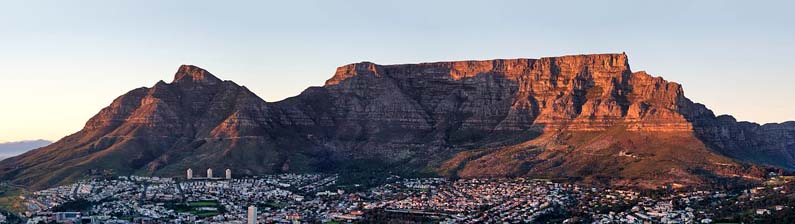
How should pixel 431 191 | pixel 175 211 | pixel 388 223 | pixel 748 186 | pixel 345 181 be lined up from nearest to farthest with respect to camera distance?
pixel 388 223 → pixel 175 211 → pixel 748 186 → pixel 431 191 → pixel 345 181

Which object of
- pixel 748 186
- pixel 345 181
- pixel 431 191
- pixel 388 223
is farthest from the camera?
pixel 345 181

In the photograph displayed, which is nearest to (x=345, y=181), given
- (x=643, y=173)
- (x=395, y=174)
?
(x=395, y=174)

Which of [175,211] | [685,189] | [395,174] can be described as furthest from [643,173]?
[175,211]

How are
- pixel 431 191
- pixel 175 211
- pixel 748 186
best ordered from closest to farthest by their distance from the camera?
pixel 175 211 → pixel 748 186 → pixel 431 191

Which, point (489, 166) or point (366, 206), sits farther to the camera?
point (489, 166)

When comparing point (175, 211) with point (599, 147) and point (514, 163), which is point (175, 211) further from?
point (599, 147)

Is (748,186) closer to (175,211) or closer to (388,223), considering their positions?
(388,223)

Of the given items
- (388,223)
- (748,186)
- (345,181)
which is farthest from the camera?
(345,181)

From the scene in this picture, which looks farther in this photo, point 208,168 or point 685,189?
point 208,168
